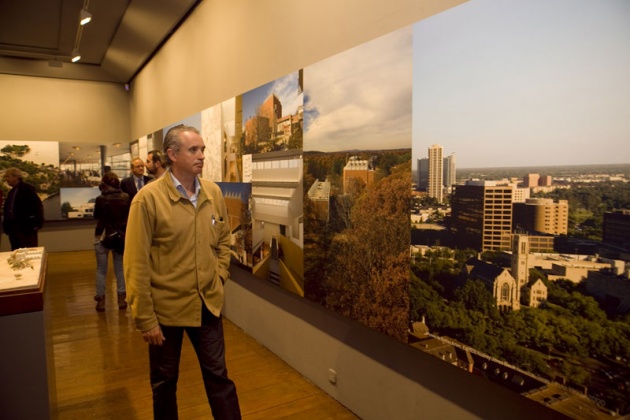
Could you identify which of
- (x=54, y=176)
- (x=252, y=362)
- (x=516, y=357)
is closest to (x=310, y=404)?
(x=252, y=362)

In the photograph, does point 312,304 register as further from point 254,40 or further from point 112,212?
point 112,212

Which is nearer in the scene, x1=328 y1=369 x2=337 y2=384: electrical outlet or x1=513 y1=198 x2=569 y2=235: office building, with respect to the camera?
x1=513 y1=198 x2=569 y2=235: office building

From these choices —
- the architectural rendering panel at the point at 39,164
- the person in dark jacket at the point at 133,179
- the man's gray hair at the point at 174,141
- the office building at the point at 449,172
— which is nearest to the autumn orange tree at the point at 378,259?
the office building at the point at 449,172

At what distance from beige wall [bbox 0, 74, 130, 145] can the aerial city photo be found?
418 inches

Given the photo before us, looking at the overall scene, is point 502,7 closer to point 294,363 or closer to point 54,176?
point 294,363

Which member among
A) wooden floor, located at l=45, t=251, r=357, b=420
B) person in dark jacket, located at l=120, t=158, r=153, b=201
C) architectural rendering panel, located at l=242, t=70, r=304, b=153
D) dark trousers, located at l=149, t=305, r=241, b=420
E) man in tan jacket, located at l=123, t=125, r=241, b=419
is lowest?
wooden floor, located at l=45, t=251, r=357, b=420

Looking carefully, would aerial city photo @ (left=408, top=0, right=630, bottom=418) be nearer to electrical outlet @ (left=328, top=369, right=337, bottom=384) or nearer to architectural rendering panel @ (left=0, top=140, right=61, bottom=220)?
electrical outlet @ (left=328, top=369, right=337, bottom=384)

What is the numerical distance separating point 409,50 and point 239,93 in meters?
2.64

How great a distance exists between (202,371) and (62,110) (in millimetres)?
10299

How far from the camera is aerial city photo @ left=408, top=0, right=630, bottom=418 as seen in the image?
151 centimetres

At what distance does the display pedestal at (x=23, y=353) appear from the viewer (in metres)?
2.13

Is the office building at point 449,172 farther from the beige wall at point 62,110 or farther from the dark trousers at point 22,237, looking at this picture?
the beige wall at point 62,110

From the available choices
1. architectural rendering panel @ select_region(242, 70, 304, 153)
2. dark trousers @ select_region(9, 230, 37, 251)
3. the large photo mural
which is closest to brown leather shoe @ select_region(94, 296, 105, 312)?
dark trousers @ select_region(9, 230, 37, 251)

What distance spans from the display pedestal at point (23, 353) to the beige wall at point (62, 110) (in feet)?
31.9
